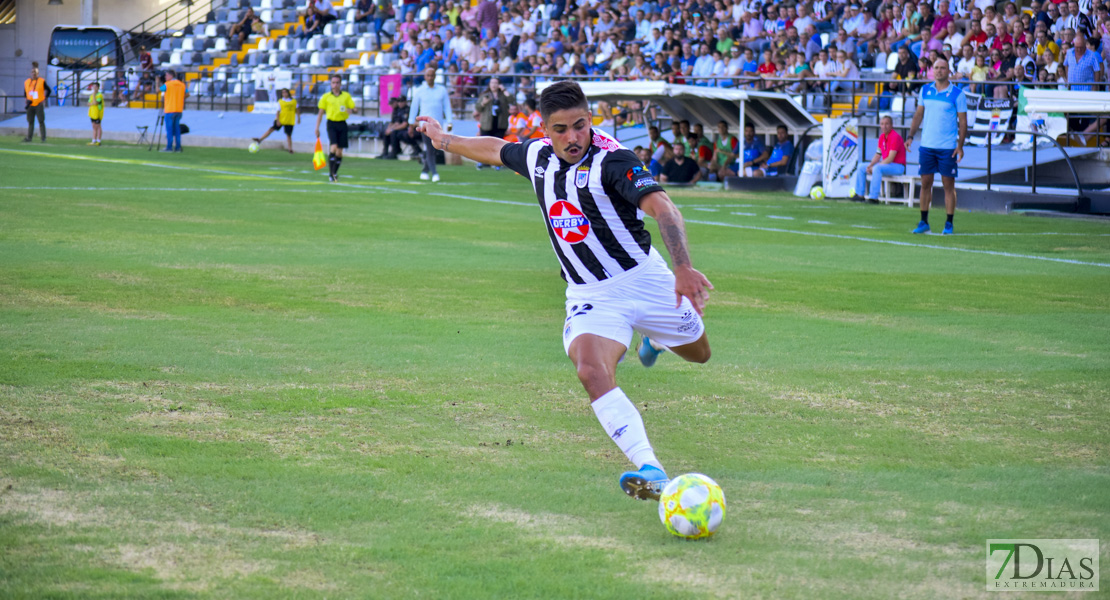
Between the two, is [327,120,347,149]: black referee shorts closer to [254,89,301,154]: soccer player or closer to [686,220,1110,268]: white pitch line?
[686,220,1110,268]: white pitch line

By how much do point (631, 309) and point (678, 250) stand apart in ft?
1.79

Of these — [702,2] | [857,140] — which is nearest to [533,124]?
[702,2]

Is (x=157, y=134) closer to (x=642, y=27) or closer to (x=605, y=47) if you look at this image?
(x=605, y=47)

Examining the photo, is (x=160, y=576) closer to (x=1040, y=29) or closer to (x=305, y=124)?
(x=1040, y=29)

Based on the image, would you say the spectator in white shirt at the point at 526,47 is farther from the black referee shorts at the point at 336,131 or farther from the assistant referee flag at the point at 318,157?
the black referee shorts at the point at 336,131

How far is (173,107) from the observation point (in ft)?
112

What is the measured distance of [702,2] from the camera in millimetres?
33531

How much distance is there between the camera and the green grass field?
14.0 ft

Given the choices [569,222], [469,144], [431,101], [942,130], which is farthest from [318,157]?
[569,222]

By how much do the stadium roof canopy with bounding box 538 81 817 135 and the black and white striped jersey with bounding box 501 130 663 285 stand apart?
19.4 m

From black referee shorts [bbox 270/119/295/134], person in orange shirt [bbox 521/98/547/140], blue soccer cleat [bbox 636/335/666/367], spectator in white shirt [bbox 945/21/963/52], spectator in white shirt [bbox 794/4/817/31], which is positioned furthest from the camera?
black referee shorts [bbox 270/119/295/134]

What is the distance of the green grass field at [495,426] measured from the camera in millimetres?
4266

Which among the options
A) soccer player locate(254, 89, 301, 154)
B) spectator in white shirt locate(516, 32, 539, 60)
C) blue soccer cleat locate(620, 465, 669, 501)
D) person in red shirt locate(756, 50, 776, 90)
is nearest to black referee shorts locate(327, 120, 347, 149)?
person in red shirt locate(756, 50, 776, 90)

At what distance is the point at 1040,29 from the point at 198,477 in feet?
73.5
